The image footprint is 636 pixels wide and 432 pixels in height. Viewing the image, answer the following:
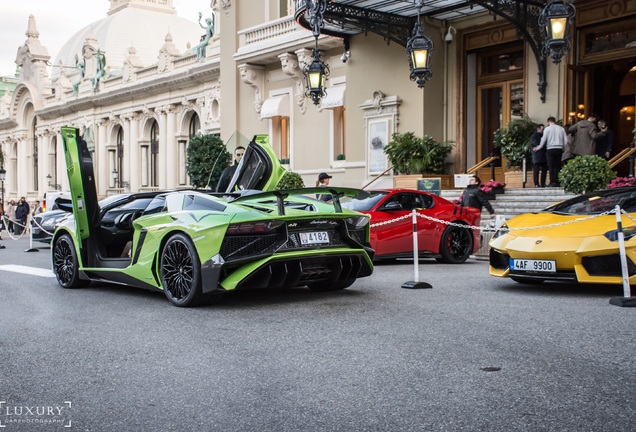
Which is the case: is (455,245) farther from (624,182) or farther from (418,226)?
(624,182)

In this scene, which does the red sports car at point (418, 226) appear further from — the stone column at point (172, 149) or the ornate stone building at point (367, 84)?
the stone column at point (172, 149)

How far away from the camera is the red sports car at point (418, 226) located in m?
12.8

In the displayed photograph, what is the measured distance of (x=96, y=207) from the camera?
31.2ft

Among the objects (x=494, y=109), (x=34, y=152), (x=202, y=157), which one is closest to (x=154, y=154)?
(x=34, y=152)

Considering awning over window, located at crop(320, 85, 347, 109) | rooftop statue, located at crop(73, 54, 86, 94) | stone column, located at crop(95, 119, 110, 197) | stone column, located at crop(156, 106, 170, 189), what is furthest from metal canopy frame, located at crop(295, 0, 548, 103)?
rooftop statue, located at crop(73, 54, 86, 94)

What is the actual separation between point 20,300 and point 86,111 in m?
45.9

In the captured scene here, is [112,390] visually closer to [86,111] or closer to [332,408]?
[332,408]

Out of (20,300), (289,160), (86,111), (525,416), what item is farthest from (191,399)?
(86,111)

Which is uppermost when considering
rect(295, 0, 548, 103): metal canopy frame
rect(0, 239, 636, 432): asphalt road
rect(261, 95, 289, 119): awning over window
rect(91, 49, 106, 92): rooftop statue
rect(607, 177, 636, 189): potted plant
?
rect(91, 49, 106, 92): rooftop statue

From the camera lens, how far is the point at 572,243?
8.26 metres

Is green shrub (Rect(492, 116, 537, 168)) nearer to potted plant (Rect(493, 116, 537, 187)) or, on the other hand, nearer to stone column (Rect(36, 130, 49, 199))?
potted plant (Rect(493, 116, 537, 187))

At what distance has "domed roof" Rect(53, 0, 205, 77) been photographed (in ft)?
220

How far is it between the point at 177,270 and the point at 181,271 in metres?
0.08

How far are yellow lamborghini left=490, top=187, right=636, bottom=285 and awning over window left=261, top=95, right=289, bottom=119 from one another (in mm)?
18901
